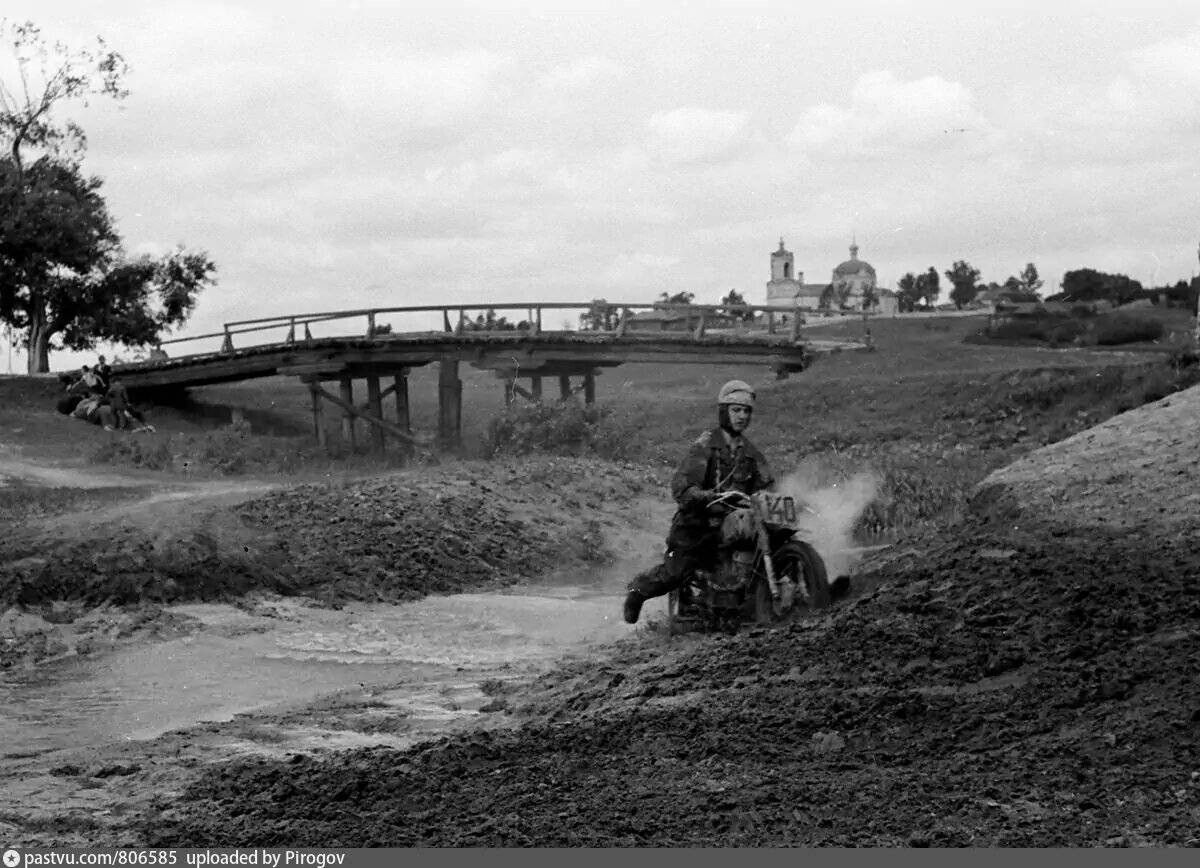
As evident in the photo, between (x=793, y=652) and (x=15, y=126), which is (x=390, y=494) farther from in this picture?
(x=15, y=126)

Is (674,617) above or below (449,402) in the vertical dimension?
below

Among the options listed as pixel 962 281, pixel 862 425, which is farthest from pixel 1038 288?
pixel 862 425

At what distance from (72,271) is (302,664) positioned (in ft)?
139

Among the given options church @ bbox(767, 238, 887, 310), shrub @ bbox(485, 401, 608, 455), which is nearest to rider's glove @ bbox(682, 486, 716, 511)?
shrub @ bbox(485, 401, 608, 455)

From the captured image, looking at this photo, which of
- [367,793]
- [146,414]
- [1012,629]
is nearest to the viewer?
[367,793]

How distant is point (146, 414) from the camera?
166ft

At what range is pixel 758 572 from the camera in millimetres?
14664

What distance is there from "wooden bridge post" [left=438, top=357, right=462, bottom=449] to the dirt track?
100 ft

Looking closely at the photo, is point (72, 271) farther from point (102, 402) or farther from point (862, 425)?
point (862, 425)

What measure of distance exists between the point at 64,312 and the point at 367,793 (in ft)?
164

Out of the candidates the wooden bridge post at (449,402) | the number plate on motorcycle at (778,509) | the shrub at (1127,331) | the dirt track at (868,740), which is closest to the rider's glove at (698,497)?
the number plate on motorcycle at (778,509)

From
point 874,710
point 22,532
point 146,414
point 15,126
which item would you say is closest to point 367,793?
point 874,710

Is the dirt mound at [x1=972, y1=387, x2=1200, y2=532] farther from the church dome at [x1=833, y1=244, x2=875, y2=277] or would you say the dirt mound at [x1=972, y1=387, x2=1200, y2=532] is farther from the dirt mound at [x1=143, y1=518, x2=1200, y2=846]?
the church dome at [x1=833, y1=244, x2=875, y2=277]

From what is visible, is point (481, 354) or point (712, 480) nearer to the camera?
point (712, 480)
